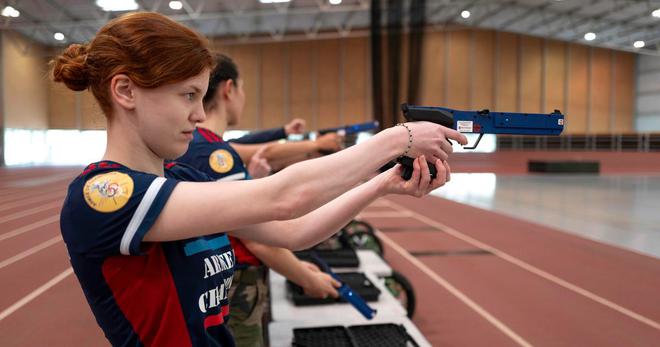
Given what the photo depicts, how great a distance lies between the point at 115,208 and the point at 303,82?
21606mm

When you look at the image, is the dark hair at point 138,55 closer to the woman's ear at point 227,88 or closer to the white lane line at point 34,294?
the white lane line at point 34,294

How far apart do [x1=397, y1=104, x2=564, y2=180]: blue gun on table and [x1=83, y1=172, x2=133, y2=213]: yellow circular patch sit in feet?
2.18

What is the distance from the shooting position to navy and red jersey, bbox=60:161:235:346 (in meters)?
0.97

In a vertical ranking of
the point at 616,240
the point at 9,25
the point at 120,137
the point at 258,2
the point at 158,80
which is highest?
the point at 258,2

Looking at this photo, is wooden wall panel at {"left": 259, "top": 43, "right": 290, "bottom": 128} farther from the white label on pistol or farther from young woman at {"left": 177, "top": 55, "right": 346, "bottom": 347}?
the white label on pistol

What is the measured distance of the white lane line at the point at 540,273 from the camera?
2459 millimetres

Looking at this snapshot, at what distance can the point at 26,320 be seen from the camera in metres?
1.38

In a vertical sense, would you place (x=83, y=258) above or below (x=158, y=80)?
below

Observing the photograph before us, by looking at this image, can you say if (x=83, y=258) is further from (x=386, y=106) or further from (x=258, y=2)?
(x=258, y=2)

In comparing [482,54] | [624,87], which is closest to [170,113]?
[624,87]

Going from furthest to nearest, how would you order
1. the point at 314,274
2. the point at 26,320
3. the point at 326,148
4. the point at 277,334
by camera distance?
the point at 326,148, the point at 277,334, the point at 314,274, the point at 26,320

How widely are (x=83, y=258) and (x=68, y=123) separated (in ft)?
2.46

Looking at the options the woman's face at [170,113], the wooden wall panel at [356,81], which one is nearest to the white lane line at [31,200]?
the woman's face at [170,113]

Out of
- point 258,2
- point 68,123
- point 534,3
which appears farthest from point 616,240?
point 258,2
